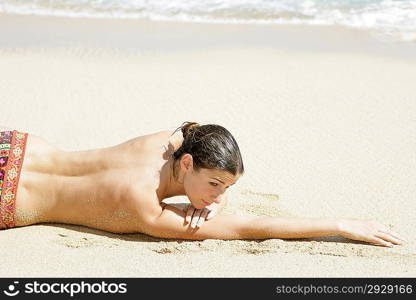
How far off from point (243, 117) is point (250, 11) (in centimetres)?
387

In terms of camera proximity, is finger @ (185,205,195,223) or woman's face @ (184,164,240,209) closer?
woman's face @ (184,164,240,209)

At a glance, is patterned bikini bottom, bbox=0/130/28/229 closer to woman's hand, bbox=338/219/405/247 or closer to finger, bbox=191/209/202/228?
finger, bbox=191/209/202/228

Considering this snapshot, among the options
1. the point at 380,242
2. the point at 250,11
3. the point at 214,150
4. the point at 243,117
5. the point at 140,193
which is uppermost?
the point at 250,11

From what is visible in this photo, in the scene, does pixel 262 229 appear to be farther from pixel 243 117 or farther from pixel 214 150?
pixel 243 117

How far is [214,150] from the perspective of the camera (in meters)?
3.44

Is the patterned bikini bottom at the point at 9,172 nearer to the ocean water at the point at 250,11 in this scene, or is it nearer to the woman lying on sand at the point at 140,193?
the woman lying on sand at the point at 140,193

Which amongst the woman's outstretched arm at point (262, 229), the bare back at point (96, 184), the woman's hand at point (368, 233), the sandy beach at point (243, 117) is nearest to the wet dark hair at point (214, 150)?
the bare back at point (96, 184)

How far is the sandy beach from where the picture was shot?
3506mm

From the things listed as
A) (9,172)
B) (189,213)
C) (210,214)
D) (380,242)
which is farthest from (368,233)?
(9,172)

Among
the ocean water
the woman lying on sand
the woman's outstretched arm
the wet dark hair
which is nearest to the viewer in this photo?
the wet dark hair

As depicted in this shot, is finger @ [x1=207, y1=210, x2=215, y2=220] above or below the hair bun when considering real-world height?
below

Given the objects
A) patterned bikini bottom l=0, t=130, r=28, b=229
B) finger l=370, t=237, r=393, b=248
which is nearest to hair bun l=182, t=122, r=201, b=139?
patterned bikini bottom l=0, t=130, r=28, b=229

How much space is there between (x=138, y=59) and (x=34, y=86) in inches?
46.9

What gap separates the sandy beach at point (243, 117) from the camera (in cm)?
351
